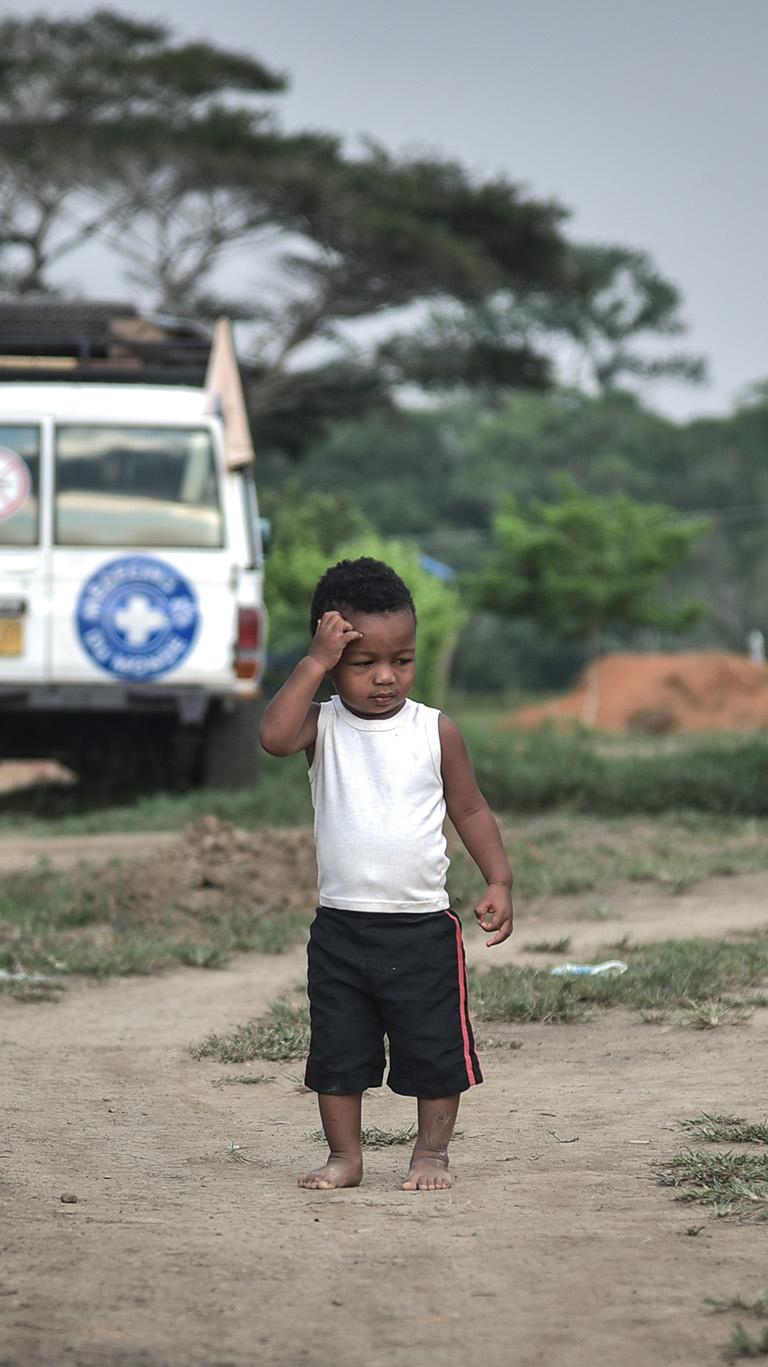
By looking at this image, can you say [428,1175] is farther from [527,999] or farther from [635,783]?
[635,783]

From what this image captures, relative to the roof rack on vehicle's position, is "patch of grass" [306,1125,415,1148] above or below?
below

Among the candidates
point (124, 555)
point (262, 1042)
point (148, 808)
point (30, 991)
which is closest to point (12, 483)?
point (124, 555)

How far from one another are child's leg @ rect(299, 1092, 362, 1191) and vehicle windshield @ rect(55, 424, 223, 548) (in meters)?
7.92

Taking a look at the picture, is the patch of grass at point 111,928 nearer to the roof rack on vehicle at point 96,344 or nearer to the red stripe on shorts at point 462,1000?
the red stripe on shorts at point 462,1000

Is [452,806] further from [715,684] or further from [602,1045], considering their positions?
[715,684]

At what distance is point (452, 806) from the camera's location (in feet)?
13.1

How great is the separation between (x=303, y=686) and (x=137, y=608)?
783 centimetres

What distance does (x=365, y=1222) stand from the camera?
11.5 ft

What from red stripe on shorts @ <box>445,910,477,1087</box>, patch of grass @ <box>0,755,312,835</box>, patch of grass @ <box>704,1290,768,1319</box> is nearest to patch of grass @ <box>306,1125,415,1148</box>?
red stripe on shorts @ <box>445,910,477,1087</box>

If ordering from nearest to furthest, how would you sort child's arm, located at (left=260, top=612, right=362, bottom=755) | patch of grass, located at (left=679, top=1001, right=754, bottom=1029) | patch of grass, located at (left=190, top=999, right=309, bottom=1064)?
child's arm, located at (left=260, top=612, right=362, bottom=755)
patch of grass, located at (left=190, top=999, right=309, bottom=1064)
patch of grass, located at (left=679, top=1001, right=754, bottom=1029)

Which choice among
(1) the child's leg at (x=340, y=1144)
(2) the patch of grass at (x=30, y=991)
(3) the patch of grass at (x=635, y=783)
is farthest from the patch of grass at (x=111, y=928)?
(3) the patch of grass at (x=635, y=783)

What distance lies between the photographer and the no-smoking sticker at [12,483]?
11602mm

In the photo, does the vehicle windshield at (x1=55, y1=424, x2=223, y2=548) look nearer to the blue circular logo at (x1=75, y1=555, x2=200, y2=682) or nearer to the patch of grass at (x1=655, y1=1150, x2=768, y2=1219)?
the blue circular logo at (x1=75, y1=555, x2=200, y2=682)

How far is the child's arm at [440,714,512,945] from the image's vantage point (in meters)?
3.91
